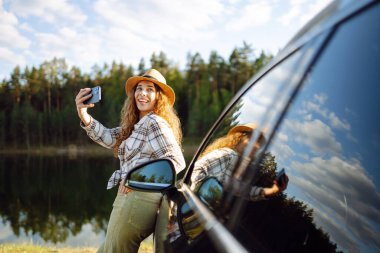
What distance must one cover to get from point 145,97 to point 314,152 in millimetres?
2200

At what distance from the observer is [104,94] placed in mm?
83438

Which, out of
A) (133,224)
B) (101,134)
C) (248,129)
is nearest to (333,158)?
(248,129)

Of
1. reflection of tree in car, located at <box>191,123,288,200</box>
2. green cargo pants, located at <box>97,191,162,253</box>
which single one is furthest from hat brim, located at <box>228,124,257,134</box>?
green cargo pants, located at <box>97,191,162,253</box>

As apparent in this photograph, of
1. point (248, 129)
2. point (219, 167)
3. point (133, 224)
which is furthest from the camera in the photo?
point (133, 224)

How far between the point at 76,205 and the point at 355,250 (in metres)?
30.3

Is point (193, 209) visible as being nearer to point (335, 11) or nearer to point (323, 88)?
point (323, 88)

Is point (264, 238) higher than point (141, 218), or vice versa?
point (264, 238)

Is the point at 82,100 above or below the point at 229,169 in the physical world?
above

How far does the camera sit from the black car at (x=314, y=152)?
2.57 feet

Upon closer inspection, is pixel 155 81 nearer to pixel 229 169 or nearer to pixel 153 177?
pixel 153 177

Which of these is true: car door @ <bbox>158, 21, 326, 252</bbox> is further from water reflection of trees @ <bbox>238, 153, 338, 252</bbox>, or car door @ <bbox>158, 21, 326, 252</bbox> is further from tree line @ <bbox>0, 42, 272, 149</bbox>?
tree line @ <bbox>0, 42, 272, 149</bbox>

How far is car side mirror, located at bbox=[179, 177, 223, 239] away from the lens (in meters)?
1.45


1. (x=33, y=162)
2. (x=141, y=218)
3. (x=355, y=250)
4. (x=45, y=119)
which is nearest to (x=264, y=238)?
(x=355, y=250)

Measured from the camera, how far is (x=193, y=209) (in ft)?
5.43
